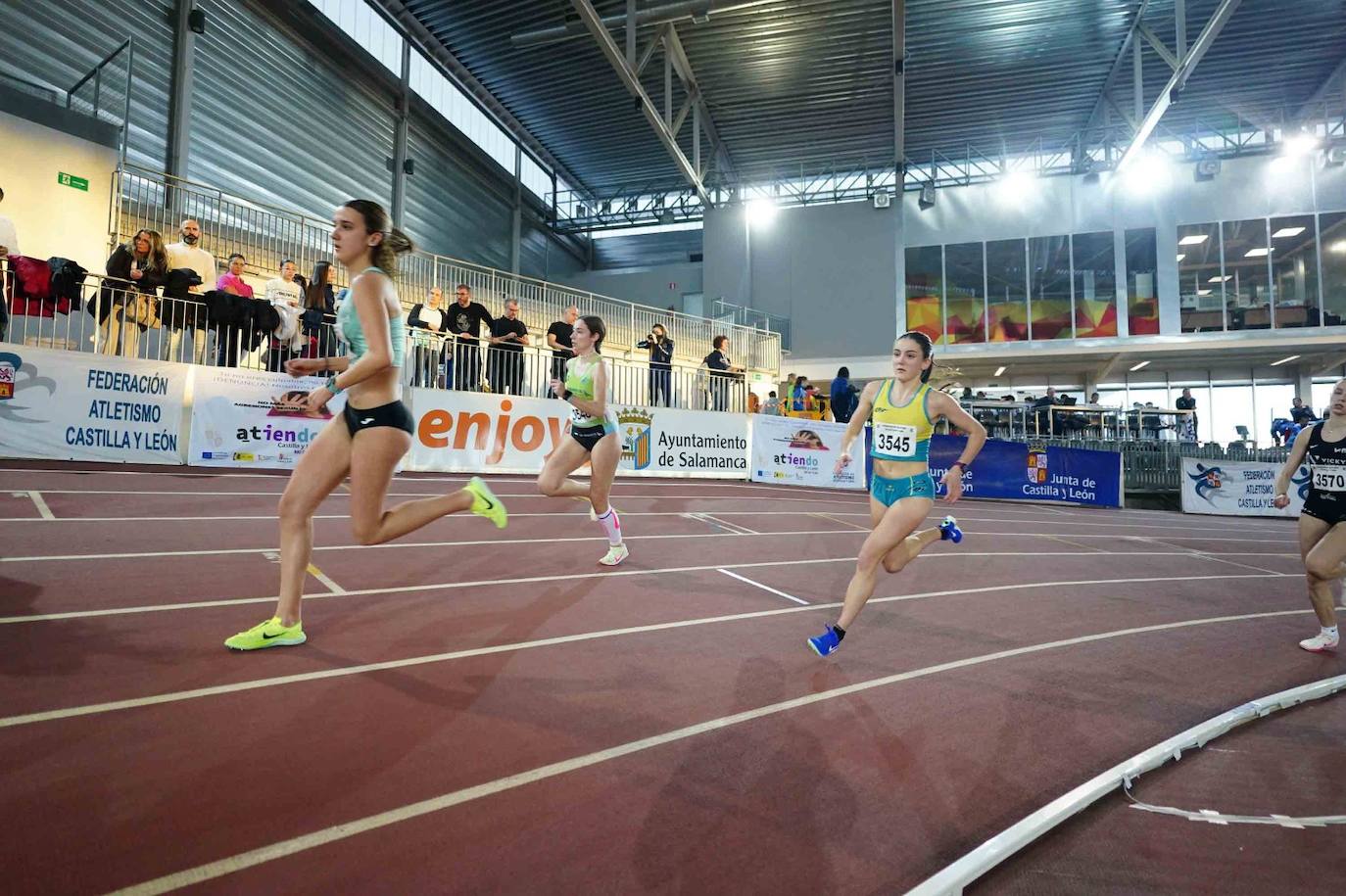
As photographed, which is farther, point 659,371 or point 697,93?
point 697,93

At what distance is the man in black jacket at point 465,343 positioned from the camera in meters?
11.4

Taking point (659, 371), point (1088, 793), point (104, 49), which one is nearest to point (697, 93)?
point (659, 371)

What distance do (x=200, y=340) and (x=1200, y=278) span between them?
28.1m

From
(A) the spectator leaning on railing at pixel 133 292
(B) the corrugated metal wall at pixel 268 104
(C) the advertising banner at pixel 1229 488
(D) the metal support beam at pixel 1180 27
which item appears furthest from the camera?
(C) the advertising banner at pixel 1229 488

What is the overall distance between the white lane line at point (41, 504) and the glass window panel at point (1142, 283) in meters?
27.5

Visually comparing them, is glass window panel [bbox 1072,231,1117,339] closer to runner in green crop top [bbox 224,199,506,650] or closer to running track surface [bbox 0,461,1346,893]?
running track surface [bbox 0,461,1346,893]

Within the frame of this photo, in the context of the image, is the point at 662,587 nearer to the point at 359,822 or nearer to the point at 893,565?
the point at 893,565

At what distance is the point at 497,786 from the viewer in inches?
91.9

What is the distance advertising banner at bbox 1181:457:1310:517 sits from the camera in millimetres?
16484

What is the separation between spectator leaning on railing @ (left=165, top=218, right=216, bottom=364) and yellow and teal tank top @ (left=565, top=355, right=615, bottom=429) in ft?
20.4

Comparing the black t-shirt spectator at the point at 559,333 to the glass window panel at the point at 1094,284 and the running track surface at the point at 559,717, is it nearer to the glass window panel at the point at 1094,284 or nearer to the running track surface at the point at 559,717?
the running track surface at the point at 559,717

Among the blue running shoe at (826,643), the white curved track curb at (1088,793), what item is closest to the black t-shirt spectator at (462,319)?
the blue running shoe at (826,643)

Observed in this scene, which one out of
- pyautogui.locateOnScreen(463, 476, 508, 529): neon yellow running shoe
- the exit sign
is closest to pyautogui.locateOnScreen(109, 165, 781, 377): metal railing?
the exit sign

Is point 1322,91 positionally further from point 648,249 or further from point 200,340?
point 200,340
